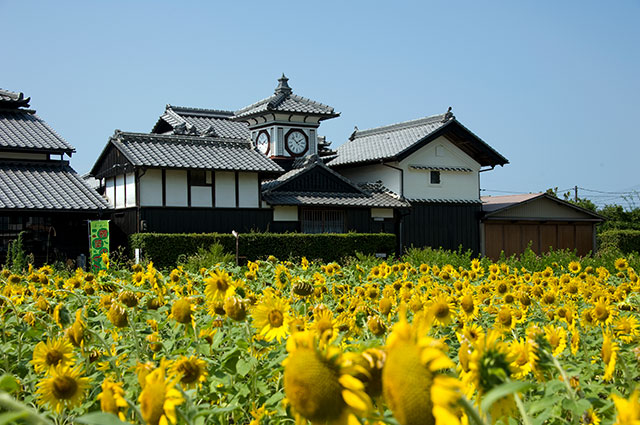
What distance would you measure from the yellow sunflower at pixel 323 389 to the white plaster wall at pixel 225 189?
628 inches

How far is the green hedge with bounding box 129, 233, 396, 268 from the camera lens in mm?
15039

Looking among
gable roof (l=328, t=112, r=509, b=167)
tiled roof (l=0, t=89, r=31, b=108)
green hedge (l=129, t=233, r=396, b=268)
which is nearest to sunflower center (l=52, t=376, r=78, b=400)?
green hedge (l=129, t=233, r=396, b=268)

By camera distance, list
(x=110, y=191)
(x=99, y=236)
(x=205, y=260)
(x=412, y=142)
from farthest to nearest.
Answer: (x=412, y=142), (x=110, y=191), (x=99, y=236), (x=205, y=260)

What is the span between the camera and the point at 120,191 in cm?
1711

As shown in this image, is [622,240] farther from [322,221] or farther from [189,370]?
[189,370]

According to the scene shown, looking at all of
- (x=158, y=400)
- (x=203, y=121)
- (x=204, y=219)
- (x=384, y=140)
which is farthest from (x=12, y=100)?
(x=158, y=400)

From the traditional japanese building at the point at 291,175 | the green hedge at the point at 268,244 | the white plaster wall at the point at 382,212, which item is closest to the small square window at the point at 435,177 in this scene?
the traditional japanese building at the point at 291,175

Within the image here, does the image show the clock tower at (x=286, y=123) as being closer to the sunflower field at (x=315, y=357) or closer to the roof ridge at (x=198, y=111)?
the roof ridge at (x=198, y=111)

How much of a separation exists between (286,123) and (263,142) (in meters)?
0.93

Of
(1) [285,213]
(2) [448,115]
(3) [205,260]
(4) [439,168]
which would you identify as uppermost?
(2) [448,115]

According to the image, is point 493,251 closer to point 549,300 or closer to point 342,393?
point 549,300

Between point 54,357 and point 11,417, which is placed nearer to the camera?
point 11,417

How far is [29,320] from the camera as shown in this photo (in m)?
2.58

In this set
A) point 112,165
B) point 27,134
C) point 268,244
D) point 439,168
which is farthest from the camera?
point 439,168
